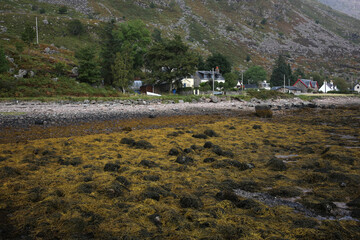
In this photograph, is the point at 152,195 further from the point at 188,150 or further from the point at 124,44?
the point at 124,44

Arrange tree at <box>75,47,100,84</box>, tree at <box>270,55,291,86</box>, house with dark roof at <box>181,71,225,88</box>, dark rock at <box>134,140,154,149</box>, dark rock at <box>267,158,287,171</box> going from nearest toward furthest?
dark rock at <box>267,158,287,171</box>, dark rock at <box>134,140,154,149</box>, tree at <box>75,47,100,84</box>, house with dark roof at <box>181,71,225,88</box>, tree at <box>270,55,291,86</box>

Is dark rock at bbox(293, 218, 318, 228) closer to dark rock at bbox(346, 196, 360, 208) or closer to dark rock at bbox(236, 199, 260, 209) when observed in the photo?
dark rock at bbox(236, 199, 260, 209)

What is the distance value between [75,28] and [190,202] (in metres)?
114

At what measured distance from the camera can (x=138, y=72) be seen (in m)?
54.3

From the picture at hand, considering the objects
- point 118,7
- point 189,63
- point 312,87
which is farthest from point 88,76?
point 118,7

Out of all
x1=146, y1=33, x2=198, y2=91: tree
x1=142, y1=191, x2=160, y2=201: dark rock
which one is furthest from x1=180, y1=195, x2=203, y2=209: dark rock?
x1=146, y1=33, x2=198, y2=91: tree

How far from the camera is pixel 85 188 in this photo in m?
5.46

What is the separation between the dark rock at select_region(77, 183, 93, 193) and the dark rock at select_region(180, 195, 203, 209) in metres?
2.10

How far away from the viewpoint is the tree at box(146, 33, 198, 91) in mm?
49169

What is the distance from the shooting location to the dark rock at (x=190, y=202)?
4777 mm

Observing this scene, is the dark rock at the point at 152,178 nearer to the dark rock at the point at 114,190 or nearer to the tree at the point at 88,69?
the dark rock at the point at 114,190

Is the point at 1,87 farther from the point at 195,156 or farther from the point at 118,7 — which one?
the point at 118,7

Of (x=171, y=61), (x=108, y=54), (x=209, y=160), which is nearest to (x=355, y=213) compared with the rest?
(x=209, y=160)

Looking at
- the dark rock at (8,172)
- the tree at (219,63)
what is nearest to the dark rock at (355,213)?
the dark rock at (8,172)
